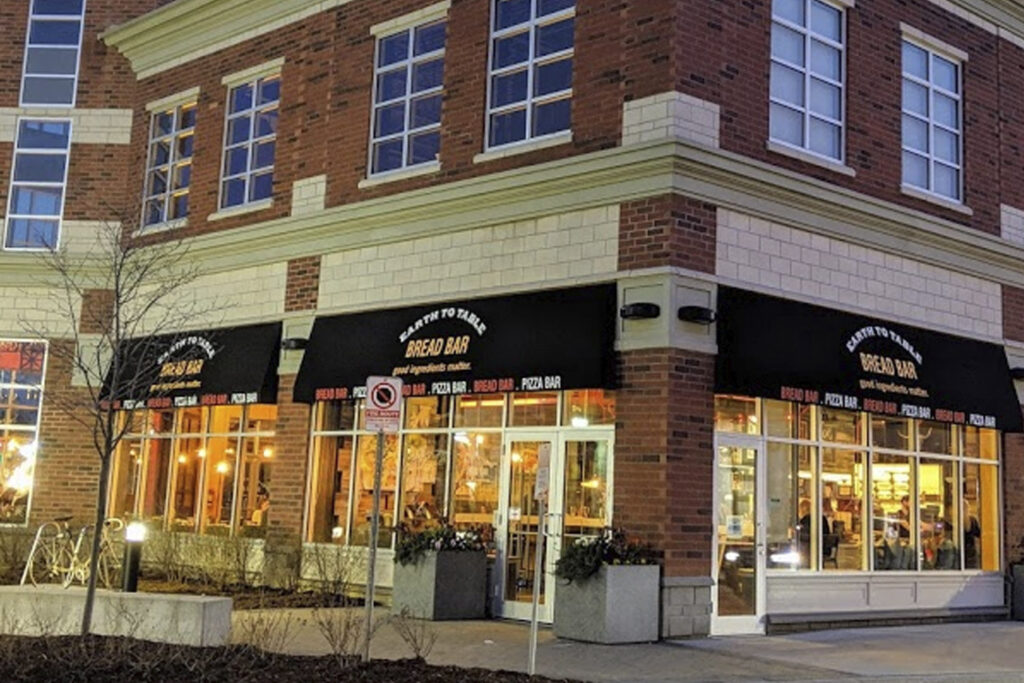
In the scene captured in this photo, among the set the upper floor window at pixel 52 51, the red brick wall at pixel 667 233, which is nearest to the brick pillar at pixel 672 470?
the red brick wall at pixel 667 233

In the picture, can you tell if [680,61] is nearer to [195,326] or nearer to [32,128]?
[195,326]

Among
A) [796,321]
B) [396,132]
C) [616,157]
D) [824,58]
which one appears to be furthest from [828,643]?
[396,132]

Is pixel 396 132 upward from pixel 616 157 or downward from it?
upward

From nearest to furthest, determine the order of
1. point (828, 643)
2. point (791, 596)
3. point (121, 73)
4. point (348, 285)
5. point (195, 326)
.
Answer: point (828, 643) → point (791, 596) → point (348, 285) → point (195, 326) → point (121, 73)

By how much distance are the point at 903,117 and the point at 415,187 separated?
23.2ft

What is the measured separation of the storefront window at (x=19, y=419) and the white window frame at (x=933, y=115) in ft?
50.9

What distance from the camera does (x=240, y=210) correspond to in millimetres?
19562

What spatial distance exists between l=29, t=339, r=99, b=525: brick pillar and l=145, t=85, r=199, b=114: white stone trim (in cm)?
455

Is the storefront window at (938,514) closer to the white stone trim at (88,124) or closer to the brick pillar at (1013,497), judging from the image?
the brick pillar at (1013,497)

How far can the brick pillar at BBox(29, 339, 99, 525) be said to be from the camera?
21.3 metres

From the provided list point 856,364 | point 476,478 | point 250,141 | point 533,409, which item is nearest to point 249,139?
point 250,141

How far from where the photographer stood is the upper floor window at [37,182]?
22375mm

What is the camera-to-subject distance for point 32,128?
23.0 m

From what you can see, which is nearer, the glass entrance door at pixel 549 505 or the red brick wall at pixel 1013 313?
the glass entrance door at pixel 549 505
